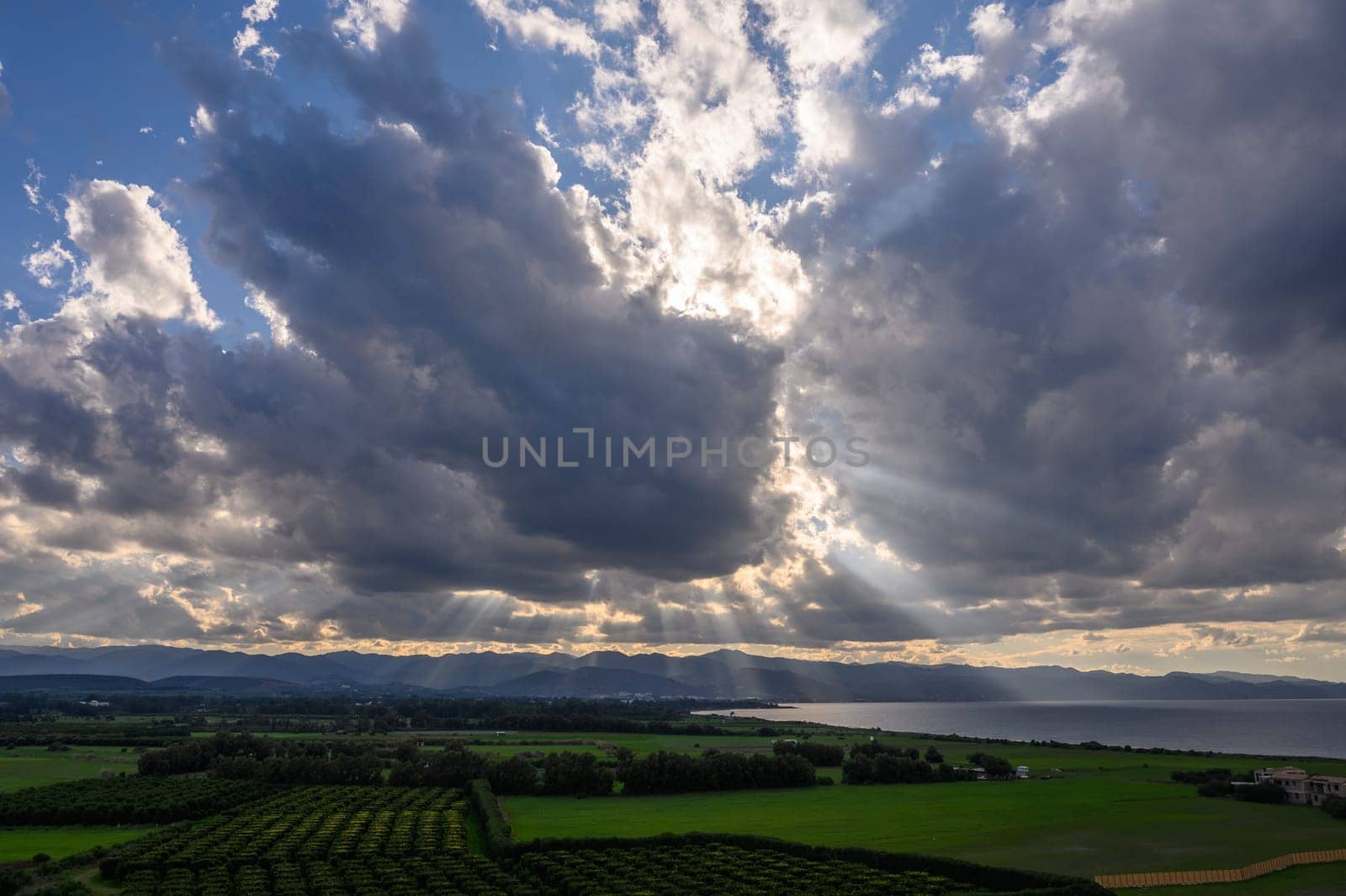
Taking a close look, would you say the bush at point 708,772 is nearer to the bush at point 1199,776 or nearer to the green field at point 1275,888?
the bush at point 1199,776

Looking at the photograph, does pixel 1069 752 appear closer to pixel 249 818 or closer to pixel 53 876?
pixel 249 818

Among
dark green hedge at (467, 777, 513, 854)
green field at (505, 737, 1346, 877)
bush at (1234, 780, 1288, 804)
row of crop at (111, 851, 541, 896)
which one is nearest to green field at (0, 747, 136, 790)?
dark green hedge at (467, 777, 513, 854)

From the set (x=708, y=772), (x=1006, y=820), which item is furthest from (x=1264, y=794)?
(x=708, y=772)

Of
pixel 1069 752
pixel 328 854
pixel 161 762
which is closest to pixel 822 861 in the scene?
pixel 328 854

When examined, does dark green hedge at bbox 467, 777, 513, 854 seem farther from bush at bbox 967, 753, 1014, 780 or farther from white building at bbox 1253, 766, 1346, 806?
white building at bbox 1253, 766, 1346, 806

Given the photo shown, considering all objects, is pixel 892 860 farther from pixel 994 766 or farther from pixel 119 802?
pixel 119 802
